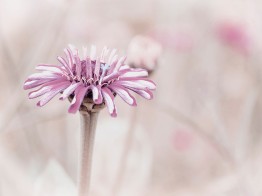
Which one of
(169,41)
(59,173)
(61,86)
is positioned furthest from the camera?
(169,41)

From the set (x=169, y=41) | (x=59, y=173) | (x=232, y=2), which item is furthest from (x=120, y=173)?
(x=232, y=2)

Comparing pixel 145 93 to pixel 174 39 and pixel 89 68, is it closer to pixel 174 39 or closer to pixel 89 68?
pixel 89 68

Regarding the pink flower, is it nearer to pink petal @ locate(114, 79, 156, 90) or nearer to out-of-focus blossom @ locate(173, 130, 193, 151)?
pink petal @ locate(114, 79, 156, 90)

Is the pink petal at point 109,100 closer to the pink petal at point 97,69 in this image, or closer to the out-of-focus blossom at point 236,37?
the pink petal at point 97,69

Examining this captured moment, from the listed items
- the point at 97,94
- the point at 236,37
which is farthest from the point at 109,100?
the point at 236,37

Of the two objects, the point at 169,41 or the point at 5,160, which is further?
the point at 169,41

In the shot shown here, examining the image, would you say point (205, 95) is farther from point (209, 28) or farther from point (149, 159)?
point (209, 28)

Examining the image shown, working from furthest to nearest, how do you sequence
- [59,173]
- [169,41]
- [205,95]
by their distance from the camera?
[169,41] → [205,95] → [59,173]
